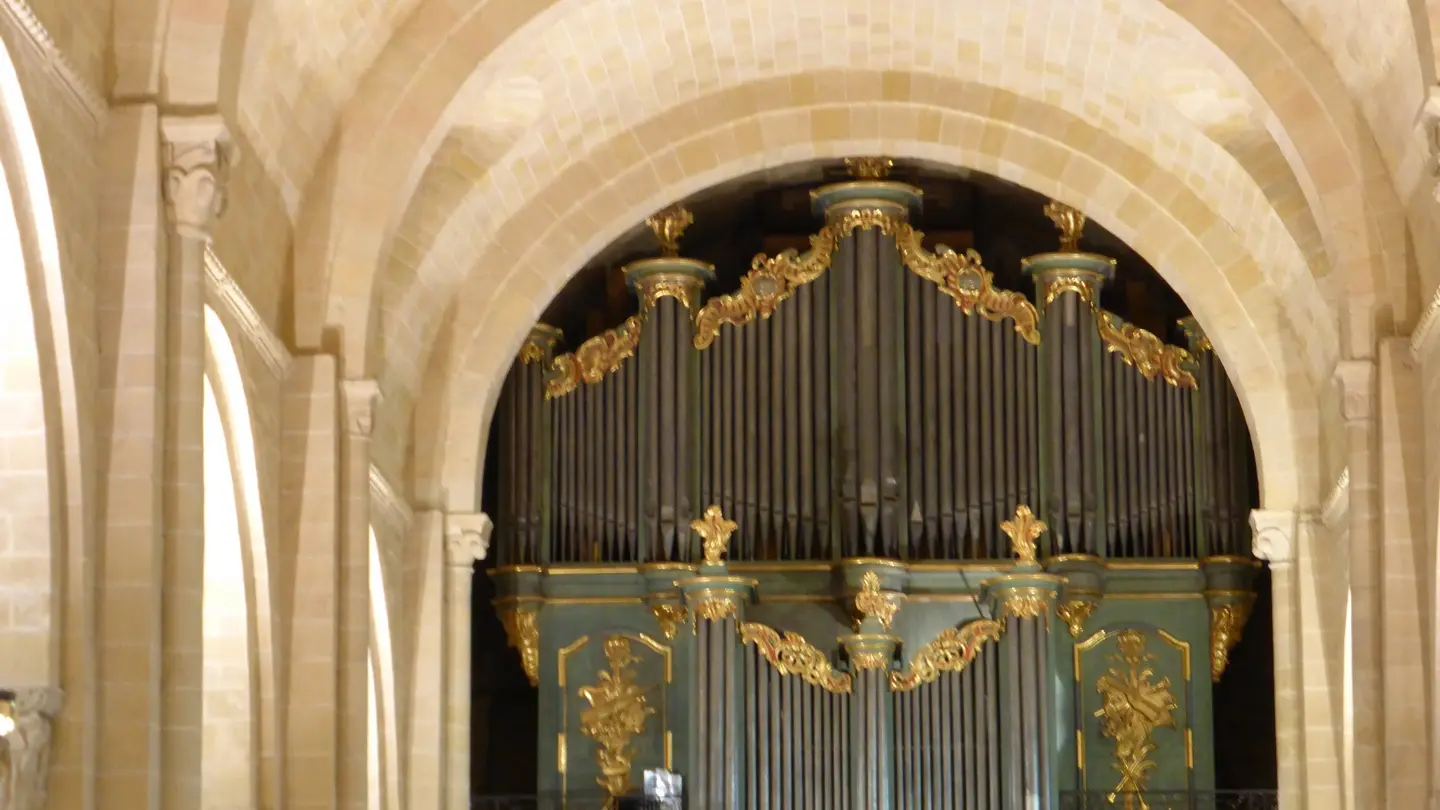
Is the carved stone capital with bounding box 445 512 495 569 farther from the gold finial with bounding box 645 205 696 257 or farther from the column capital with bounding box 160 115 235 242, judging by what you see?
the column capital with bounding box 160 115 235 242

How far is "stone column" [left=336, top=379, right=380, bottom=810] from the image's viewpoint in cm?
1720

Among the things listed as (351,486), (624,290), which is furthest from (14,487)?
(624,290)

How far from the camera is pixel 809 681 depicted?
837 inches

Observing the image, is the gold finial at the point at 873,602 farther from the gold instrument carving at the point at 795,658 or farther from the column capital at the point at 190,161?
the column capital at the point at 190,161

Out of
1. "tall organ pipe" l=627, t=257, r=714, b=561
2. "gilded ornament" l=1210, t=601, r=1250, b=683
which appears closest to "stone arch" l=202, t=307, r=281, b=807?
"tall organ pipe" l=627, t=257, r=714, b=561

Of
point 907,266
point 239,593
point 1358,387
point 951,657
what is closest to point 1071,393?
point 907,266

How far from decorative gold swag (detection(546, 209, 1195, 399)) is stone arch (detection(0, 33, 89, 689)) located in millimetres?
10275

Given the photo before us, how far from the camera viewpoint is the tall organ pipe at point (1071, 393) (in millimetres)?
21812

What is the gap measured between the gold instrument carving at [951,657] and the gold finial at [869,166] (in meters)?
3.83

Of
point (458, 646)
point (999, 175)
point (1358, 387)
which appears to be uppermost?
point (999, 175)

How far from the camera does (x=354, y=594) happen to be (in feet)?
56.9

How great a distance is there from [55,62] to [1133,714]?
38.6 feet

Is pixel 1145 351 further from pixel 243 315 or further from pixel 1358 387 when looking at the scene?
pixel 243 315

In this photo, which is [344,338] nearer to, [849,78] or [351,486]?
[351,486]
